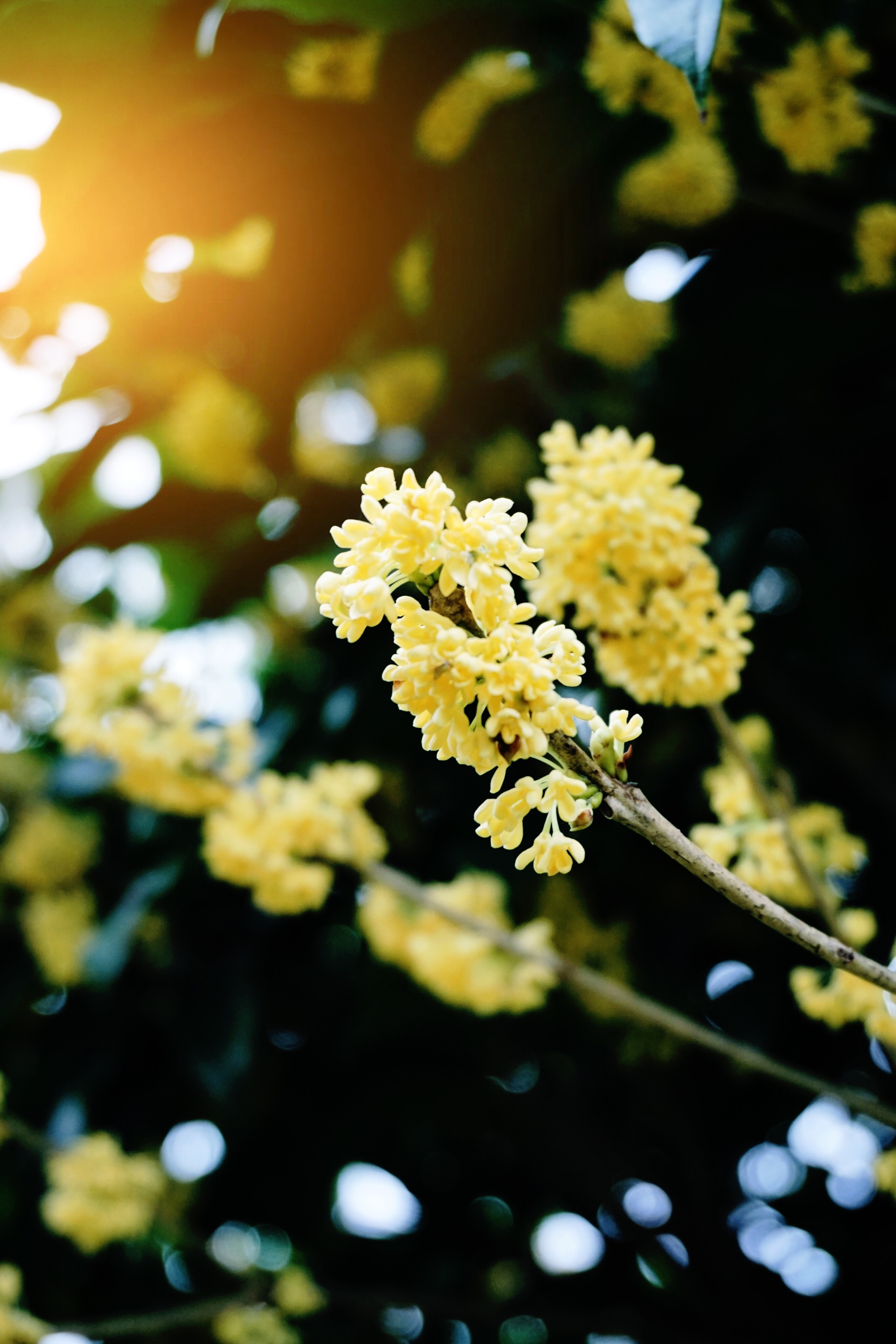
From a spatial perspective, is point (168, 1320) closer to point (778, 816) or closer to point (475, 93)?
point (778, 816)

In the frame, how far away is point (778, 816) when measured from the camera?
2.80ft

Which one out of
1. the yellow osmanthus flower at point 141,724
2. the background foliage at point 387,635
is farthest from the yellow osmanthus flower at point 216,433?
the yellow osmanthus flower at point 141,724

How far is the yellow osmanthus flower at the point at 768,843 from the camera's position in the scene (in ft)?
3.16

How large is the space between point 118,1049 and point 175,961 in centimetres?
28

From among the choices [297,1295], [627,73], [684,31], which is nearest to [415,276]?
[627,73]

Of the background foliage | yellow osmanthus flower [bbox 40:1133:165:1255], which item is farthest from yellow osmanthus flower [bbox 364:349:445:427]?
yellow osmanthus flower [bbox 40:1133:165:1255]

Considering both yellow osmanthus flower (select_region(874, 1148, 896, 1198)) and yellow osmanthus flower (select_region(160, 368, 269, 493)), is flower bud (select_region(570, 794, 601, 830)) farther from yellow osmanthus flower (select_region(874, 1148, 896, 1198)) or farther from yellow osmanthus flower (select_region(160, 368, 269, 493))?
yellow osmanthus flower (select_region(160, 368, 269, 493))

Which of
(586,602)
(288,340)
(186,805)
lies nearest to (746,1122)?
(186,805)

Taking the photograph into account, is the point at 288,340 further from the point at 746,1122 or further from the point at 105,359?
the point at 746,1122

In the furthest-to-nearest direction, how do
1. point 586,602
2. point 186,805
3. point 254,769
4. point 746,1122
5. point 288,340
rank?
point 746,1122 < point 288,340 < point 254,769 < point 186,805 < point 586,602

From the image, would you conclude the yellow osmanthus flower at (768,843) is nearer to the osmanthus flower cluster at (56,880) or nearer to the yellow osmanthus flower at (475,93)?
the yellow osmanthus flower at (475,93)

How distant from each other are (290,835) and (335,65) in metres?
1.28

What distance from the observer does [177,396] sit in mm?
1972

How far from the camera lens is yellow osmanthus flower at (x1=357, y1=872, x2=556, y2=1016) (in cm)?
125
